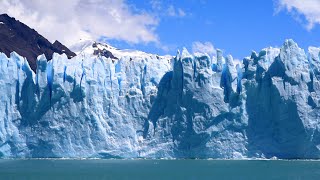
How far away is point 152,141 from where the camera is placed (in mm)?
51625

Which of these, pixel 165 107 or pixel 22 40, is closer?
pixel 165 107

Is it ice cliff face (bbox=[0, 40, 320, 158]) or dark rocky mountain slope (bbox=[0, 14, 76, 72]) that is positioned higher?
dark rocky mountain slope (bbox=[0, 14, 76, 72])

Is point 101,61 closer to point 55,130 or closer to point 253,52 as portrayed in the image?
point 55,130

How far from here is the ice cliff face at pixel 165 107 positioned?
1886 inches

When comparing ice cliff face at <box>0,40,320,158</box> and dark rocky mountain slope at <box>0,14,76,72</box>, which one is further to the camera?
dark rocky mountain slope at <box>0,14,76,72</box>

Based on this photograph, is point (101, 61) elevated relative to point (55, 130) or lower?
elevated

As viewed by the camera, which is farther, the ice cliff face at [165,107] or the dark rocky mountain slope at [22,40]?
the dark rocky mountain slope at [22,40]

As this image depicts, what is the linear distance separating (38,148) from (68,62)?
9045 millimetres

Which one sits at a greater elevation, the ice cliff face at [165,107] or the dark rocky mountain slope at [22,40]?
the dark rocky mountain slope at [22,40]

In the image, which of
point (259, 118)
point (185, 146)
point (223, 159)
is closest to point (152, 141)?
point (185, 146)

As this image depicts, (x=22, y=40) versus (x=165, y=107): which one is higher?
(x=22, y=40)

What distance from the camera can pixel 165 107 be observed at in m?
52.6

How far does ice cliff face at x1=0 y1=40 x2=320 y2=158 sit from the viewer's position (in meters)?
47.9

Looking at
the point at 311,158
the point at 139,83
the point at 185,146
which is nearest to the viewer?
the point at 311,158
